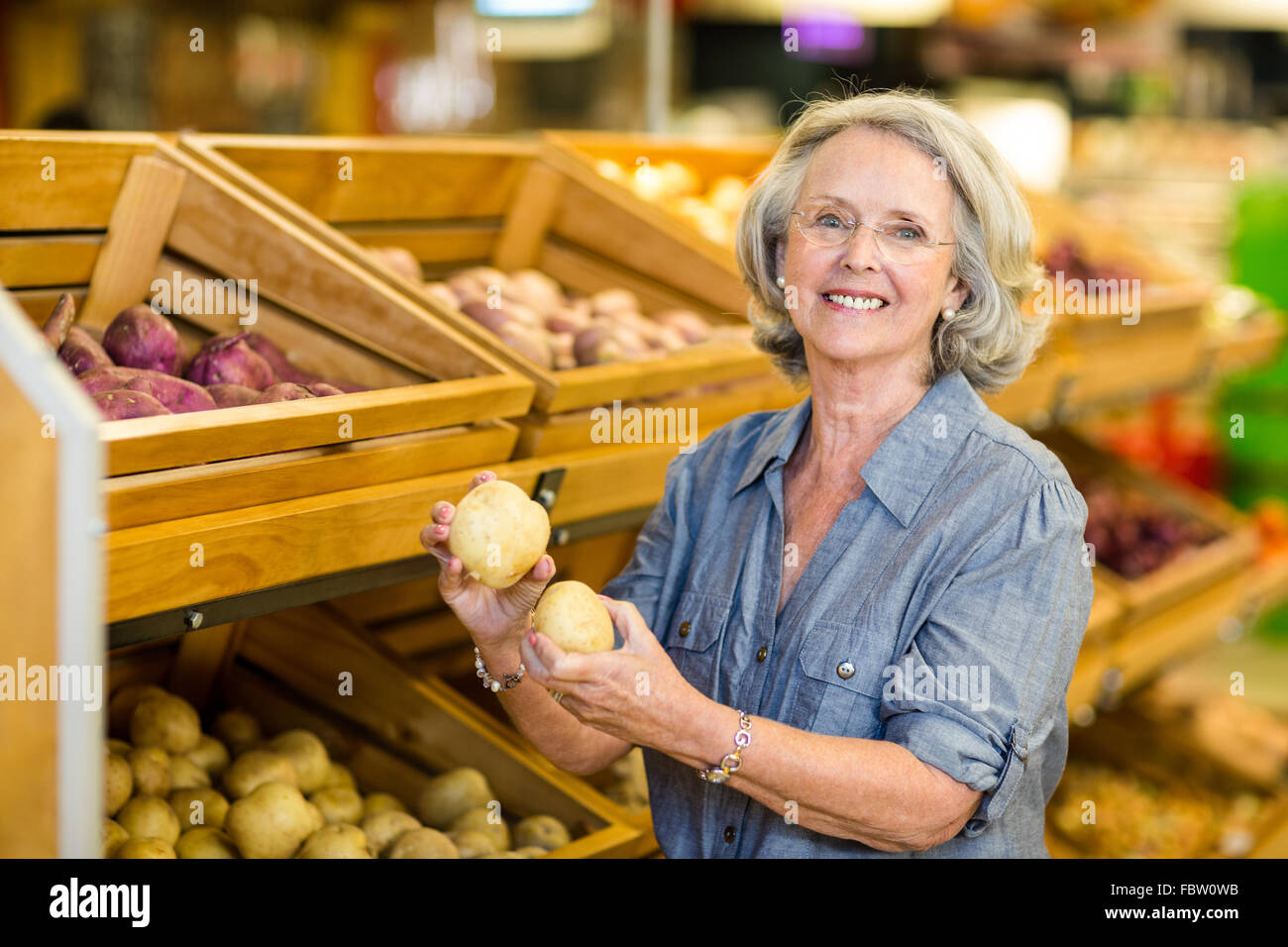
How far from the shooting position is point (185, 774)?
208 cm

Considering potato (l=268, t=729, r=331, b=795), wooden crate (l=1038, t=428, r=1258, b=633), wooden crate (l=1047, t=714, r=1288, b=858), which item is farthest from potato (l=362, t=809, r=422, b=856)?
wooden crate (l=1047, t=714, r=1288, b=858)

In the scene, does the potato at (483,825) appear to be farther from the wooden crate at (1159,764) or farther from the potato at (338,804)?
the wooden crate at (1159,764)

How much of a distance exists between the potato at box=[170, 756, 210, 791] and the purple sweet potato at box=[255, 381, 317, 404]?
65 cm

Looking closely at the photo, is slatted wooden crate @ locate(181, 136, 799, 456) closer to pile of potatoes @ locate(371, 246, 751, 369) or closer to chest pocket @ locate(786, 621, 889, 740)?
pile of potatoes @ locate(371, 246, 751, 369)

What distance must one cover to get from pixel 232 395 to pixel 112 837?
638 millimetres

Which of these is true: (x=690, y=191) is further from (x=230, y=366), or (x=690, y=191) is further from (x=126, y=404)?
(x=126, y=404)

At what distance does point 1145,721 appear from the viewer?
4.19 meters

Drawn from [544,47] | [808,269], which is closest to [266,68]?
[544,47]

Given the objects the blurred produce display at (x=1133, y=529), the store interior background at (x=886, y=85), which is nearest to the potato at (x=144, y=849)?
the store interior background at (x=886, y=85)

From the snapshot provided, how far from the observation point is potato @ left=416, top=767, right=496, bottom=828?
2223 mm
